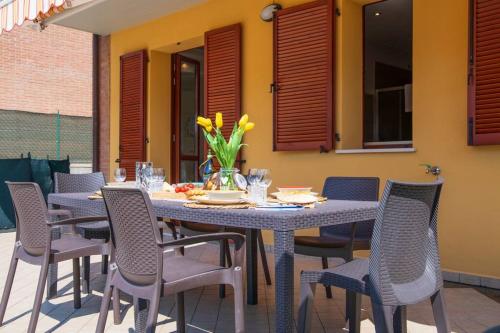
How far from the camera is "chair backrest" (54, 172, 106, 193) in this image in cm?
416

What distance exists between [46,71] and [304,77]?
544 inches

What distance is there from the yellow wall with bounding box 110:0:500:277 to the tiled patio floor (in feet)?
1.67

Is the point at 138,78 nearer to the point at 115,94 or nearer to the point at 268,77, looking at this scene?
the point at 115,94

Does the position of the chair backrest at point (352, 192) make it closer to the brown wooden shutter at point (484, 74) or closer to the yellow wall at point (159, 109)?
the brown wooden shutter at point (484, 74)

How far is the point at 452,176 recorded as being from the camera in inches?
166

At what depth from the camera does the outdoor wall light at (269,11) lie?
5414 mm

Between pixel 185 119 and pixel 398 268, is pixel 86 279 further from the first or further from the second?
pixel 185 119

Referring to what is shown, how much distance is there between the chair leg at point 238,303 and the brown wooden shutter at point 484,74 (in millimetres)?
2609

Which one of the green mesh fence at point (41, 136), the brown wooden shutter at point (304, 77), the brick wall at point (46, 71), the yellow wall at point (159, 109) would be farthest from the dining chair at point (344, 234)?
the brick wall at point (46, 71)

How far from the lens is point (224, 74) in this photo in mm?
6059

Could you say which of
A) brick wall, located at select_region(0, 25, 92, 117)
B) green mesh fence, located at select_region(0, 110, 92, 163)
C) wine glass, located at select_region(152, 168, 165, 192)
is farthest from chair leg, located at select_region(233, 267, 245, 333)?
brick wall, located at select_region(0, 25, 92, 117)

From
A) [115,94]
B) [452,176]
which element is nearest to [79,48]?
[115,94]

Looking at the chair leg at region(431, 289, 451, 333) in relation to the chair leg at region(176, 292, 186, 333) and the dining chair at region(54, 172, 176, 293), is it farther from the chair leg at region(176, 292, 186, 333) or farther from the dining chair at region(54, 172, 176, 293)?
the dining chair at region(54, 172, 176, 293)

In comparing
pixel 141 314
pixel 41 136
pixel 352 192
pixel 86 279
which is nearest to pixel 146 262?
pixel 141 314
